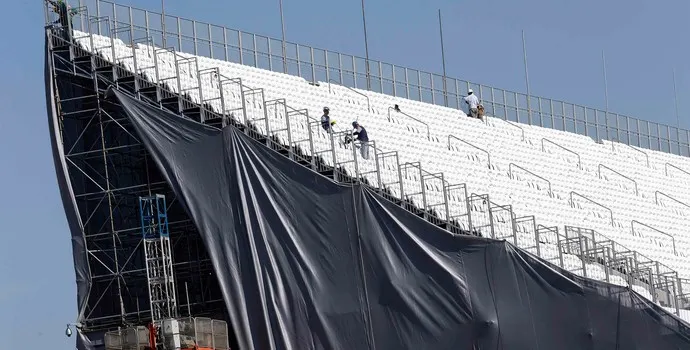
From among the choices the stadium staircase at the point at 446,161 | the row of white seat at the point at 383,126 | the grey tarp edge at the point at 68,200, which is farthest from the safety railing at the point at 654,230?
the grey tarp edge at the point at 68,200

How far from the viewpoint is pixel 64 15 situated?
36.6 m

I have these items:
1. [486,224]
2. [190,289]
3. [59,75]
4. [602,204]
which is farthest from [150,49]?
[602,204]

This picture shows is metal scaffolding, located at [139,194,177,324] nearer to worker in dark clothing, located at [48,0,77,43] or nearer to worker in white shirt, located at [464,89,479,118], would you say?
worker in dark clothing, located at [48,0,77,43]

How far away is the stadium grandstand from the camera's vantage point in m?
33.3

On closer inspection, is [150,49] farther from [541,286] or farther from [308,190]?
[541,286]

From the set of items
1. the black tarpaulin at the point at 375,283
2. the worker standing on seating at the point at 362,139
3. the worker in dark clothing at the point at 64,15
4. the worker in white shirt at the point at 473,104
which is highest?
the worker in dark clothing at the point at 64,15

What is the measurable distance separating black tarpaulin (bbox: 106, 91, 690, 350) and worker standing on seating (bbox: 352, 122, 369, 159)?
1.73m

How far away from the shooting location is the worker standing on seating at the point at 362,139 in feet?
116

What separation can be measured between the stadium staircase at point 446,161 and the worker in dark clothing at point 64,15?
19cm

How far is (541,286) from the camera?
109 feet

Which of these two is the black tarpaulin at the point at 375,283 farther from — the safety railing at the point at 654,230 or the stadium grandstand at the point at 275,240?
the safety railing at the point at 654,230

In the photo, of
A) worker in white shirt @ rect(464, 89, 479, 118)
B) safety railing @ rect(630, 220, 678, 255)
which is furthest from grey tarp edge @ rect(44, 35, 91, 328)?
worker in white shirt @ rect(464, 89, 479, 118)

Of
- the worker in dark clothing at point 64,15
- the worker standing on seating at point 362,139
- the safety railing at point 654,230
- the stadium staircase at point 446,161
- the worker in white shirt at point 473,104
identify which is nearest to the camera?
the stadium staircase at point 446,161

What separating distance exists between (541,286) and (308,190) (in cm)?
481
